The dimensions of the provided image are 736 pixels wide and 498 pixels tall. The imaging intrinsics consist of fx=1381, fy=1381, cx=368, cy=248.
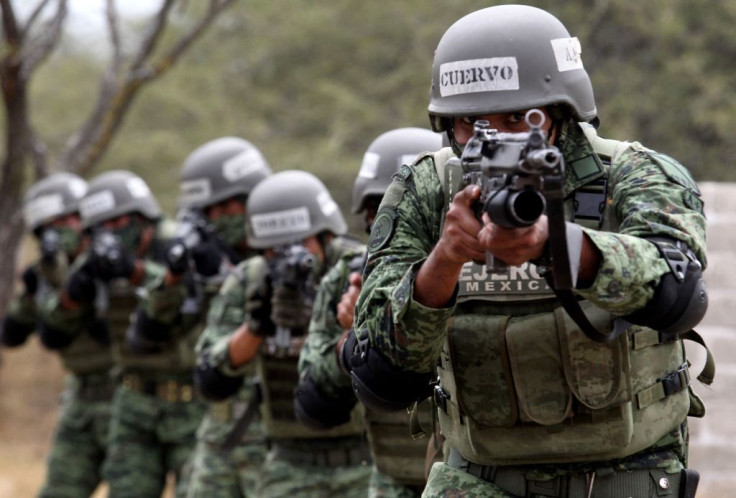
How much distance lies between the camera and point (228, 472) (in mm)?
7039

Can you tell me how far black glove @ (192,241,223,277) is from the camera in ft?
25.9

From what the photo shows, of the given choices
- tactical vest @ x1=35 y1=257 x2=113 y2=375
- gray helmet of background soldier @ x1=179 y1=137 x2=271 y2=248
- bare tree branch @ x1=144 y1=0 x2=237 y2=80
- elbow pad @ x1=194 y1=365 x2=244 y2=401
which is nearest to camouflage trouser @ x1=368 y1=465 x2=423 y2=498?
elbow pad @ x1=194 y1=365 x2=244 y2=401

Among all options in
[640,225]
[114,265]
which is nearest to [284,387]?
[114,265]

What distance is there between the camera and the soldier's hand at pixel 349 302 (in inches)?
198

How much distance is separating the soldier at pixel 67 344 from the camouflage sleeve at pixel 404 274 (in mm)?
5805

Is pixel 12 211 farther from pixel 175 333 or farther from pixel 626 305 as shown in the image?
pixel 626 305

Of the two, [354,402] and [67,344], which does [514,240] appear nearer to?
[354,402]

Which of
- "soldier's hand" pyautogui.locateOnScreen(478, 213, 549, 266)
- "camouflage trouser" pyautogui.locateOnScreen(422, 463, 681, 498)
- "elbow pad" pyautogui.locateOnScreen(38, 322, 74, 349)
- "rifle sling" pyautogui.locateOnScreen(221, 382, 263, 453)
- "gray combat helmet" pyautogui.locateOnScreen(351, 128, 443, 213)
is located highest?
"gray combat helmet" pyautogui.locateOnScreen(351, 128, 443, 213)

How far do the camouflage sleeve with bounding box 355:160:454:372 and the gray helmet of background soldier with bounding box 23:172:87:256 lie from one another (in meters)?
6.57

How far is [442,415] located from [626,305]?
922 millimetres

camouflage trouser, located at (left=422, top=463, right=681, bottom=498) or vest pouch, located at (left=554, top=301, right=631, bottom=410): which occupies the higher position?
vest pouch, located at (left=554, top=301, right=631, bottom=410)

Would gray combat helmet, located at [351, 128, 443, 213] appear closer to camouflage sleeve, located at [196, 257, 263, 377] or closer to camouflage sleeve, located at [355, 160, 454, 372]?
camouflage sleeve, located at [196, 257, 263, 377]

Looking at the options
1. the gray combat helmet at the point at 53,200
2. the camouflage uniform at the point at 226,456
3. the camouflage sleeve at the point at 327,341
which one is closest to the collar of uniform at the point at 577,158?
the camouflage sleeve at the point at 327,341

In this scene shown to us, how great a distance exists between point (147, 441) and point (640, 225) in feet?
18.0
